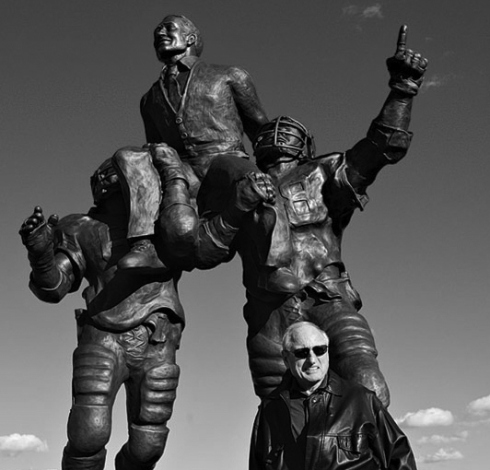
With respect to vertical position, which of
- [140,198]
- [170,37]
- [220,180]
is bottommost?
[140,198]

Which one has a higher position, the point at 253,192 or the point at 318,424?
the point at 253,192

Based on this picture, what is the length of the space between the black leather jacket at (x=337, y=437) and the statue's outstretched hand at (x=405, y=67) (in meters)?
2.76

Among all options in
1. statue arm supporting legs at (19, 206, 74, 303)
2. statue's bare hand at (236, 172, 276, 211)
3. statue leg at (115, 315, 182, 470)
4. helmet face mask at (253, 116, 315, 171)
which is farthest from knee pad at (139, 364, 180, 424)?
helmet face mask at (253, 116, 315, 171)

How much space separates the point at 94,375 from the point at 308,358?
261cm

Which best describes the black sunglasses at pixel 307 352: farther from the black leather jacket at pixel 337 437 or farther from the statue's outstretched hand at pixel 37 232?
the statue's outstretched hand at pixel 37 232

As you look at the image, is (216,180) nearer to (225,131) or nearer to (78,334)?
(225,131)

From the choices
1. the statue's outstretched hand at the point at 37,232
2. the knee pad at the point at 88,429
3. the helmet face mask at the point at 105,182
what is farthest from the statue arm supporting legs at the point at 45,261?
the knee pad at the point at 88,429

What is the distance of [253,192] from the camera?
591 centimetres

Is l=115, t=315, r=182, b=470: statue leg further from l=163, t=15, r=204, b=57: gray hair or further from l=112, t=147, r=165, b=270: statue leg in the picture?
l=163, t=15, r=204, b=57: gray hair

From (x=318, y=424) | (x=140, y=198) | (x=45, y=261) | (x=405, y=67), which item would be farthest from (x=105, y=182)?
(x=318, y=424)

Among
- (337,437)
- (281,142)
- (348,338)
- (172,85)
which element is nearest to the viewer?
(337,437)

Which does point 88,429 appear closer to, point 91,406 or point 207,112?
point 91,406

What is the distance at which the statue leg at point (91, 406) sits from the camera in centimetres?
587

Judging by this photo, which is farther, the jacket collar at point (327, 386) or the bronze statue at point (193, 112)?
the bronze statue at point (193, 112)
